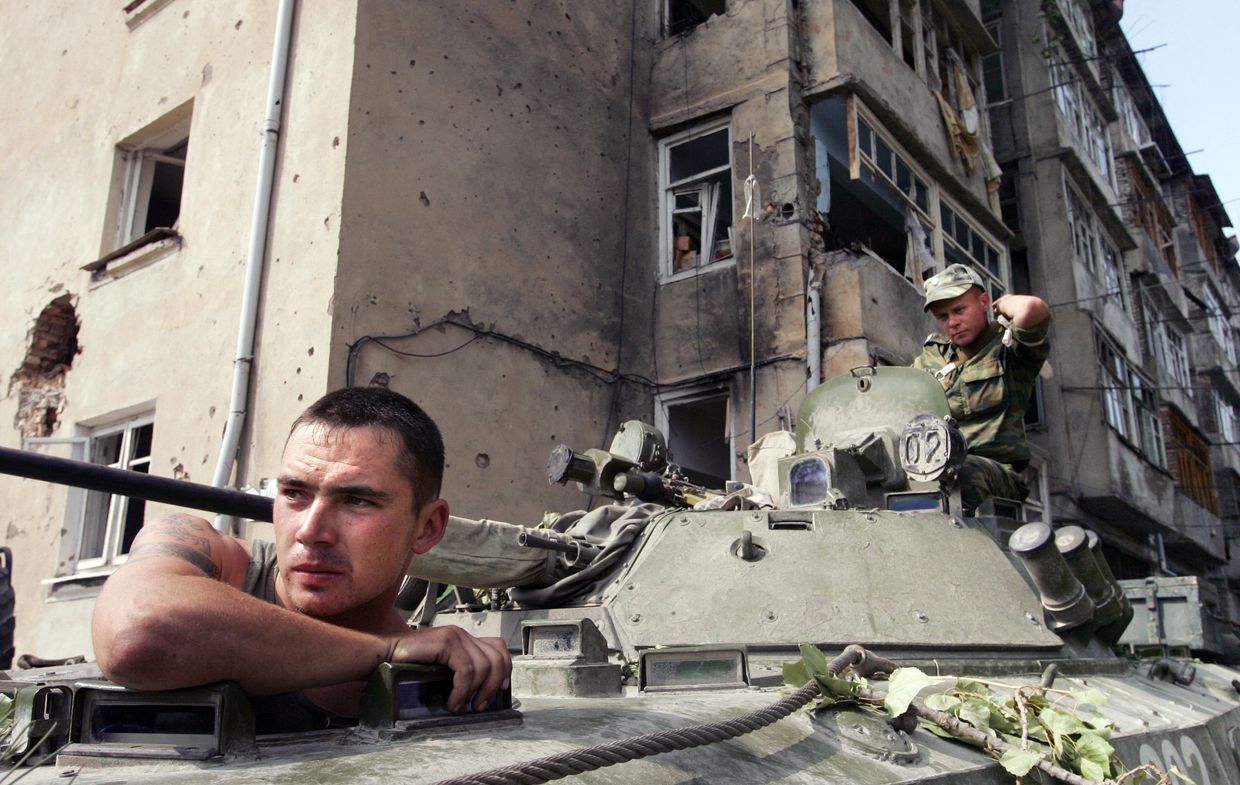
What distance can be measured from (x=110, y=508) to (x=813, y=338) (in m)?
5.96

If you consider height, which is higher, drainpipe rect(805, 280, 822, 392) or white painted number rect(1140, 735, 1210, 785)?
drainpipe rect(805, 280, 822, 392)

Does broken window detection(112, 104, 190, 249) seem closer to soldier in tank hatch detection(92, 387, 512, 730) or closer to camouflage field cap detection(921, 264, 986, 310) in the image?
camouflage field cap detection(921, 264, 986, 310)

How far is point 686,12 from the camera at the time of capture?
40.0ft

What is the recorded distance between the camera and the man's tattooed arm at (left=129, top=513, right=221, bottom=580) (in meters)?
1.92

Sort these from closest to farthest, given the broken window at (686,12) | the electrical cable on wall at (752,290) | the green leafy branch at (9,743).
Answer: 1. the green leafy branch at (9,743)
2. the electrical cable on wall at (752,290)
3. the broken window at (686,12)

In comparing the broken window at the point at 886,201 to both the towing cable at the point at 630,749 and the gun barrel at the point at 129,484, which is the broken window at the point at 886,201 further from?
the towing cable at the point at 630,749

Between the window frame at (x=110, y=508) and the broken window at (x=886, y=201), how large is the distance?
6214 millimetres

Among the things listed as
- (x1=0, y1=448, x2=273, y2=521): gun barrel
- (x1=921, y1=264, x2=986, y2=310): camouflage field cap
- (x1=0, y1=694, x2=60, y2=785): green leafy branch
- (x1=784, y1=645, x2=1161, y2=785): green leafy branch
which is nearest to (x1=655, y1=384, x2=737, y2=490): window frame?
(x1=921, y1=264, x2=986, y2=310): camouflage field cap

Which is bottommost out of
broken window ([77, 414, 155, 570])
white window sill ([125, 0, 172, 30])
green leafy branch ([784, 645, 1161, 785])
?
green leafy branch ([784, 645, 1161, 785])

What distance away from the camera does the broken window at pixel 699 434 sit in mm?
10048

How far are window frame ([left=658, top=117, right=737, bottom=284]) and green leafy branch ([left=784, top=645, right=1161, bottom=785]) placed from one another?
25.7 feet

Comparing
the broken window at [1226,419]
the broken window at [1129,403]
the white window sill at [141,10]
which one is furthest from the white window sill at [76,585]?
the broken window at [1226,419]

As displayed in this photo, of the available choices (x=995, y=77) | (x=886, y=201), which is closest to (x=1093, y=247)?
(x=995, y=77)

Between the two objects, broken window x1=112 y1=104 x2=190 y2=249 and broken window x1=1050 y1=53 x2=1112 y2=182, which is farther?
broken window x1=1050 y1=53 x2=1112 y2=182
